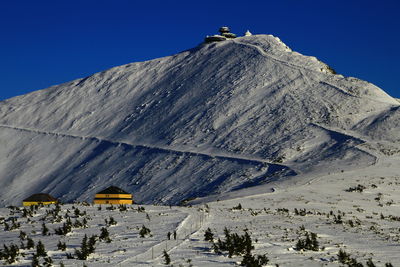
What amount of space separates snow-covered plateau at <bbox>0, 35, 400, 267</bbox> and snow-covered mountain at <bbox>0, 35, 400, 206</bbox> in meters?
0.29

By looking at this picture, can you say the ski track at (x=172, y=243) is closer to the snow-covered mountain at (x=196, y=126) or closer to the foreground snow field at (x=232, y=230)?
the foreground snow field at (x=232, y=230)

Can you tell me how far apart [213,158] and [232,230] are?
1872 inches

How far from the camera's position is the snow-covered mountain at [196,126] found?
66812 mm

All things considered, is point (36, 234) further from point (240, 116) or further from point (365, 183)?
point (240, 116)

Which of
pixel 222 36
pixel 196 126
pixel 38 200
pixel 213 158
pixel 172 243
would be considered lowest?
pixel 172 243

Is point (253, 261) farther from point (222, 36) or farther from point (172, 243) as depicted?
point (222, 36)

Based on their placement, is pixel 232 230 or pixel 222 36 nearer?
pixel 232 230

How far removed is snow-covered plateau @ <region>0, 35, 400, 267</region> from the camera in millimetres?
22016

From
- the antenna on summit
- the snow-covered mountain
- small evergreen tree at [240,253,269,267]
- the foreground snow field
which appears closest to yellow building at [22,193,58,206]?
the foreground snow field

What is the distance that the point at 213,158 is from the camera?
71750mm

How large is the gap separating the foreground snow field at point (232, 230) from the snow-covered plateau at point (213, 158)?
98 millimetres

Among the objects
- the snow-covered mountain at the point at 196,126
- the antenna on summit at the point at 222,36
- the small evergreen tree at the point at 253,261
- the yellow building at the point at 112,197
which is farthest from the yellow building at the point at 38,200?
the antenna on summit at the point at 222,36

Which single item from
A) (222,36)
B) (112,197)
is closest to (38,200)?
(112,197)

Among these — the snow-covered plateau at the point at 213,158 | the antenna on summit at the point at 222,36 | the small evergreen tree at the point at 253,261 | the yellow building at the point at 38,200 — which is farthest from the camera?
the antenna on summit at the point at 222,36
